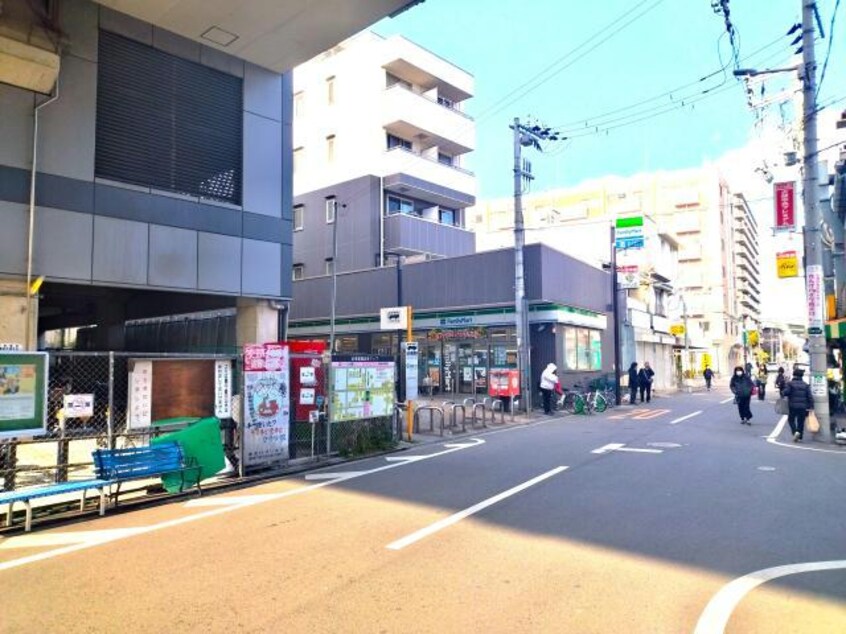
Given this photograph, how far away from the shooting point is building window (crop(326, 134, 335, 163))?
3544cm

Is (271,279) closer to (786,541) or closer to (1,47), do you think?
(1,47)

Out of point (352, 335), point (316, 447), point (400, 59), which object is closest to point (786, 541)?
point (316, 447)

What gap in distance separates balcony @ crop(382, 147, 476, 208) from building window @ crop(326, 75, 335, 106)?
6342 millimetres

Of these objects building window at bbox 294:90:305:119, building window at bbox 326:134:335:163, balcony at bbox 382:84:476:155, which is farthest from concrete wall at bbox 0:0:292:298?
building window at bbox 294:90:305:119

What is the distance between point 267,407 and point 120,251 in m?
5.03

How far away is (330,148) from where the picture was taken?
1406 inches

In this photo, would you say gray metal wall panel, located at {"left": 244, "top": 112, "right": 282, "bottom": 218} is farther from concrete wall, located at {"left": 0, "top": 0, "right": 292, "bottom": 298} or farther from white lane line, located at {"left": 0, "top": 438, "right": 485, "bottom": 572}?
white lane line, located at {"left": 0, "top": 438, "right": 485, "bottom": 572}

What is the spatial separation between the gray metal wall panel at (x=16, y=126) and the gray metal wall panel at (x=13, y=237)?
1.47 ft

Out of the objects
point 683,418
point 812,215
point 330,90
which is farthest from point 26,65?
point 330,90

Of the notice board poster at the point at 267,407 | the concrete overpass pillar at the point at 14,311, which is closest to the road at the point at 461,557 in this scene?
the notice board poster at the point at 267,407

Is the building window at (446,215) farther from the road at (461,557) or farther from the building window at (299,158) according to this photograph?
the road at (461,557)

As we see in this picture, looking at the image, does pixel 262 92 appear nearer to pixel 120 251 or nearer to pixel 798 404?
pixel 120 251

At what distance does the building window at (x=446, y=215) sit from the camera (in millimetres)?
36406

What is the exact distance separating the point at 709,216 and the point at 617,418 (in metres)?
81.1
